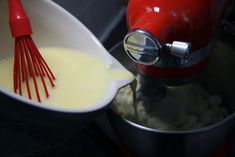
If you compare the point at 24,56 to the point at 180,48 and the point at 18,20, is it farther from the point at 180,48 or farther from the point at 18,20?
the point at 180,48

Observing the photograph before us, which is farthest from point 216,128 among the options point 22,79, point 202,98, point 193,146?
point 22,79

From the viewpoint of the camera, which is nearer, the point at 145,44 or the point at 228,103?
the point at 145,44

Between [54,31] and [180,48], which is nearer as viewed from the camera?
[180,48]

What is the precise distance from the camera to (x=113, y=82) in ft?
1.49

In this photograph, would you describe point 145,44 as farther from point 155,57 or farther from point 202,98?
point 202,98

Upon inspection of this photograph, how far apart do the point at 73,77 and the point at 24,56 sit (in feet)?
0.23

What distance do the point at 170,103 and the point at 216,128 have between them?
0.12 metres

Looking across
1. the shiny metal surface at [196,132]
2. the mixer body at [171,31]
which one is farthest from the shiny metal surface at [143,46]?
the shiny metal surface at [196,132]

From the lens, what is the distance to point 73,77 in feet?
1.59

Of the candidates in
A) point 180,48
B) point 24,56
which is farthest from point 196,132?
point 24,56

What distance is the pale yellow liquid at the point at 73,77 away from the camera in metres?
0.45

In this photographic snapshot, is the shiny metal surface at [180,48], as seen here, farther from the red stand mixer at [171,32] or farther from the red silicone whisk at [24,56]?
the red silicone whisk at [24,56]

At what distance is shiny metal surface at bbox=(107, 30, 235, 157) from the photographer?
1.63 ft

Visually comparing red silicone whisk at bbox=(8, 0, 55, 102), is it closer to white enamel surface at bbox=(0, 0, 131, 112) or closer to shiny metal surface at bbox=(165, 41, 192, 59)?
white enamel surface at bbox=(0, 0, 131, 112)
